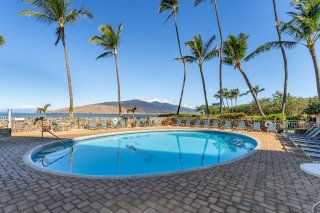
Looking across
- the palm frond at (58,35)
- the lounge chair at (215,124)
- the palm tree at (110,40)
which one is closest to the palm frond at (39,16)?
the palm frond at (58,35)

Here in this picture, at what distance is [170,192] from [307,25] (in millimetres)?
14083

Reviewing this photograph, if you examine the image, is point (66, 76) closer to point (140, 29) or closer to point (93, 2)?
point (93, 2)

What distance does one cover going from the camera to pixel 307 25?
11.9m

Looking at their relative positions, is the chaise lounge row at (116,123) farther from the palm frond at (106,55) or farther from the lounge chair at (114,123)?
the palm frond at (106,55)

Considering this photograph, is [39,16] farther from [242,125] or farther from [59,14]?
[242,125]

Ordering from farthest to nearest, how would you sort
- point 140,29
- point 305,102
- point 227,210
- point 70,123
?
point 305,102 < point 140,29 < point 70,123 < point 227,210

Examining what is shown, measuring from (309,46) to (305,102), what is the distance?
30.8 metres

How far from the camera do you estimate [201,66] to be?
23.2 metres

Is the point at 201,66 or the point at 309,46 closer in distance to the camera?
the point at 309,46

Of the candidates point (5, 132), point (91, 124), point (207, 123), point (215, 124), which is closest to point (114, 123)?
point (91, 124)

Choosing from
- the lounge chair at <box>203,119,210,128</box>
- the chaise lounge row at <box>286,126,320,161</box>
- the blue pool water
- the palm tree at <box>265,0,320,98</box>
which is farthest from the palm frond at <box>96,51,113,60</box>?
the chaise lounge row at <box>286,126,320,161</box>

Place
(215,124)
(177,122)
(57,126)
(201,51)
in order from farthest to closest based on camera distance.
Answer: (201,51), (177,122), (215,124), (57,126)

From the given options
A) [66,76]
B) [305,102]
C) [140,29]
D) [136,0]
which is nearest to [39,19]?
[66,76]

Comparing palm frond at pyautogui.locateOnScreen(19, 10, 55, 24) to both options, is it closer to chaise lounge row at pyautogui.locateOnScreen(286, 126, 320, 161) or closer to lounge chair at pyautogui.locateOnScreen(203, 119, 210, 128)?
lounge chair at pyautogui.locateOnScreen(203, 119, 210, 128)
